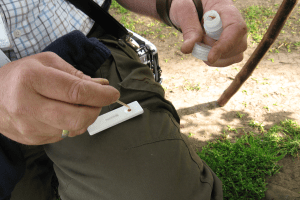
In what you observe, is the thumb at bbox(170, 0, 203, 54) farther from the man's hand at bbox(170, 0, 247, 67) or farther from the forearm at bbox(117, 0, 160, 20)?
the forearm at bbox(117, 0, 160, 20)

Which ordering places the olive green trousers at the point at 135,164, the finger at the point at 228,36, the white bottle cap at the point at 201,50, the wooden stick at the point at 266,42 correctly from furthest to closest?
the wooden stick at the point at 266,42 → the white bottle cap at the point at 201,50 → the finger at the point at 228,36 → the olive green trousers at the point at 135,164

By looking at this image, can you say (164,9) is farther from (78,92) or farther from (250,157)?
(250,157)

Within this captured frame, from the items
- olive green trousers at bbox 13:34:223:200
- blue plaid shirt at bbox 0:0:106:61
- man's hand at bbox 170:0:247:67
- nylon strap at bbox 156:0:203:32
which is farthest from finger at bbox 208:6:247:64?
blue plaid shirt at bbox 0:0:106:61

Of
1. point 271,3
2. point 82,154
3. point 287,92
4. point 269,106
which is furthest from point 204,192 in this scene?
point 271,3

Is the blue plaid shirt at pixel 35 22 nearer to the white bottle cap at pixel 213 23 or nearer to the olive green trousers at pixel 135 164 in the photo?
the olive green trousers at pixel 135 164

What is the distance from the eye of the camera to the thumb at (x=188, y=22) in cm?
108

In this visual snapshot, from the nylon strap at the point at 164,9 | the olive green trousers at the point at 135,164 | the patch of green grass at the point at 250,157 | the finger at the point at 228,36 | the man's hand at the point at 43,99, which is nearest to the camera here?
the man's hand at the point at 43,99

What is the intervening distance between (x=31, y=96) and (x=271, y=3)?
5.21 m

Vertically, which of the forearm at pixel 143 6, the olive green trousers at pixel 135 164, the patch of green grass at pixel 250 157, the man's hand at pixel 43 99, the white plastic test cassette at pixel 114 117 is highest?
the forearm at pixel 143 6

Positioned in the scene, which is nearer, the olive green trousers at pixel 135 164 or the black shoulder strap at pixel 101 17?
the olive green trousers at pixel 135 164

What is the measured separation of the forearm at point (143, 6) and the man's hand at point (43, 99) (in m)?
1.07

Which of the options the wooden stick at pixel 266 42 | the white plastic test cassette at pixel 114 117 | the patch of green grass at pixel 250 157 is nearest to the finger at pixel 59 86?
the white plastic test cassette at pixel 114 117

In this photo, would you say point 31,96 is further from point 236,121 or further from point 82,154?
point 236,121

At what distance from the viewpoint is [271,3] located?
427 cm
